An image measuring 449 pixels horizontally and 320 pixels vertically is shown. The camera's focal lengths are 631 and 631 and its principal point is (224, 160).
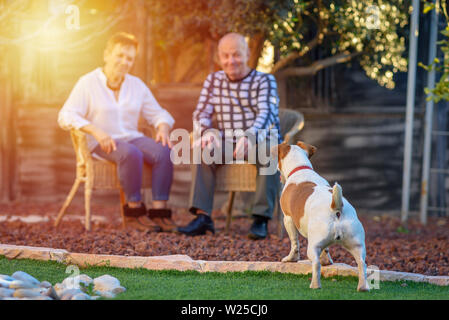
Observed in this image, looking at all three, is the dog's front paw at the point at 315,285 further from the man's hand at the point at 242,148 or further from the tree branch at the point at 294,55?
the tree branch at the point at 294,55

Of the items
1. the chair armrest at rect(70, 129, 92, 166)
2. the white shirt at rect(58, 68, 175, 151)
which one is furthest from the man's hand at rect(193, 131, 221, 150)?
the chair armrest at rect(70, 129, 92, 166)

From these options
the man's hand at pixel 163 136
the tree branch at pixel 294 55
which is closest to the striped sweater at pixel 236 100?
the man's hand at pixel 163 136

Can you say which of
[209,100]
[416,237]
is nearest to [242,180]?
[209,100]

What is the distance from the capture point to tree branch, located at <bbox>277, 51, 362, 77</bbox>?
22.8 feet

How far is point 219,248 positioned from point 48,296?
184 cm

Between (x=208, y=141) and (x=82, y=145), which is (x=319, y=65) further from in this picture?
(x=82, y=145)

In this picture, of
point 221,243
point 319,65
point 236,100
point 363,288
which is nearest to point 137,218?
point 221,243

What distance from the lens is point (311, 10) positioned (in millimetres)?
6863

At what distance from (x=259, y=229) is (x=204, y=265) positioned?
1393mm

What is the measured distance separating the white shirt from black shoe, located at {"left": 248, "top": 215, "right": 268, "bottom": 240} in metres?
1.21

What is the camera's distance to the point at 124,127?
5.48 meters

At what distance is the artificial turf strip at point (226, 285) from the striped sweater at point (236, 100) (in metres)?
1.85

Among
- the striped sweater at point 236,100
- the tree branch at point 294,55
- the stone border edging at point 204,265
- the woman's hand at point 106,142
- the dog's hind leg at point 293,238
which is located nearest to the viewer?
the stone border edging at point 204,265

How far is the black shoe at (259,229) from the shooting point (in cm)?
496
